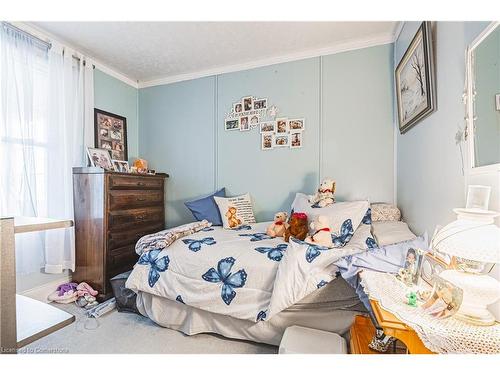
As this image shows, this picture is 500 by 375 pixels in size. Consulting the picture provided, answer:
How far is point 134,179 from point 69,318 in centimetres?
195

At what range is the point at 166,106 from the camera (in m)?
2.98

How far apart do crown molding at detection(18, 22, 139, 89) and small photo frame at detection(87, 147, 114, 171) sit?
3.13ft

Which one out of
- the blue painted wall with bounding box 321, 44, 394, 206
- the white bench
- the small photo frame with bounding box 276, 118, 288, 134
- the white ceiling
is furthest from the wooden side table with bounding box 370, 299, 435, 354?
the white ceiling

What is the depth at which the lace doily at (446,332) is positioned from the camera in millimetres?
652

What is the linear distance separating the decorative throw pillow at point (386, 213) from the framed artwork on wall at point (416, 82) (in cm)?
65

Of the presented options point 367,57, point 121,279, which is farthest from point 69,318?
point 367,57

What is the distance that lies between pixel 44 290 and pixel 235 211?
1879 mm

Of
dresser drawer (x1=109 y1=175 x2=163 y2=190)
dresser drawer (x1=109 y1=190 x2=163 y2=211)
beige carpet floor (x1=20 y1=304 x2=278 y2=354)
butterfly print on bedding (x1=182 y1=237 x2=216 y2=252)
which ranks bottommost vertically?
beige carpet floor (x1=20 y1=304 x2=278 y2=354)

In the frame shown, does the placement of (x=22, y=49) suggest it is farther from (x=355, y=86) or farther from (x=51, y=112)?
(x=355, y=86)

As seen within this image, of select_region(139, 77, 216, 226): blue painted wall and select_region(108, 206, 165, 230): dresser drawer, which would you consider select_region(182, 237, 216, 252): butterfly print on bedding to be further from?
select_region(139, 77, 216, 226): blue painted wall

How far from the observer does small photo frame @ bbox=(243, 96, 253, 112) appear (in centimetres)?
262

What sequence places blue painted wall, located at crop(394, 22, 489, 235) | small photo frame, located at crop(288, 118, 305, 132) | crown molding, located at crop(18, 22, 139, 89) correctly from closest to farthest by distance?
blue painted wall, located at crop(394, 22, 489, 235) < crown molding, located at crop(18, 22, 139, 89) < small photo frame, located at crop(288, 118, 305, 132)

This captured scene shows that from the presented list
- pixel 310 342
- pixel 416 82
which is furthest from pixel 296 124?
pixel 310 342

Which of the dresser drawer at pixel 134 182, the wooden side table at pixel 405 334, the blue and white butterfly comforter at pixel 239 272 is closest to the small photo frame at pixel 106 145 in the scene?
the dresser drawer at pixel 134 182
